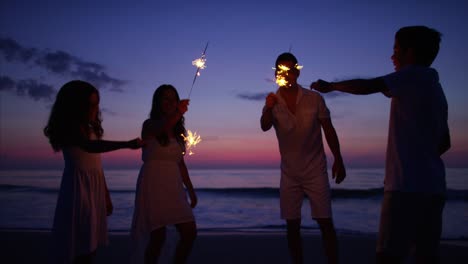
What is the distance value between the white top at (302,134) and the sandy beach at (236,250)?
1907 millimetres

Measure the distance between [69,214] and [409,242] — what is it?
278 cm

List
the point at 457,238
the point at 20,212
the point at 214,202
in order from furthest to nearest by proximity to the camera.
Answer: the point at 214,202
the point at 20,212
the point at 457,238

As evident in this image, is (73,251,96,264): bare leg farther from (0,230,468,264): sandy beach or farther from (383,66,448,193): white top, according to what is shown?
(383,66,448,193): white top

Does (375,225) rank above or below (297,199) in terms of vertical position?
below

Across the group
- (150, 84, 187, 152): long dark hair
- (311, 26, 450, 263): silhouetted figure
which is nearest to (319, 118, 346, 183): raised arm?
(311, 26, 450, 263): silhouetted figure

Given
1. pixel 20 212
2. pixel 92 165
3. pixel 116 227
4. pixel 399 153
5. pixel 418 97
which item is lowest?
pixel 20 212

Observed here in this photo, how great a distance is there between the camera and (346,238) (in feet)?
24.4

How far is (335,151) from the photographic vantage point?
4.52 metres

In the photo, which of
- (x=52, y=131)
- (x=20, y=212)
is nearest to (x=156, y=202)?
(x=52, y=131)

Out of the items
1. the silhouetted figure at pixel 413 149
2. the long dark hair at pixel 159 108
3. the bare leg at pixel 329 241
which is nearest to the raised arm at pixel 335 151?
the bare leg at pixel 329 241

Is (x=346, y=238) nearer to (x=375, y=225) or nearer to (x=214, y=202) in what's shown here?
(x=375, y=225)

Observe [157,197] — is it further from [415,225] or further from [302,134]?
[415,225]

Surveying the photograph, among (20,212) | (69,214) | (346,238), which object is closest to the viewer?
(69,214)

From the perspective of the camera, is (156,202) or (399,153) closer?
(399,153)
